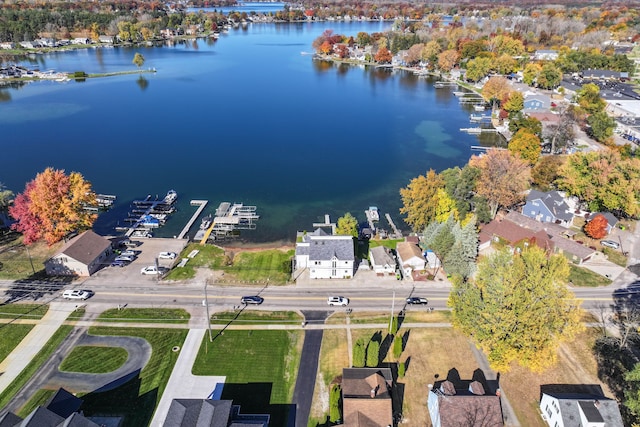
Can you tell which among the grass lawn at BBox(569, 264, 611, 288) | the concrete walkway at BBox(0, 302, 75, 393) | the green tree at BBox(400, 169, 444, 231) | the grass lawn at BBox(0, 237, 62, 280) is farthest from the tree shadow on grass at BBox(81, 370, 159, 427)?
the grass lawn at BBox(569, 264, 611, 288)

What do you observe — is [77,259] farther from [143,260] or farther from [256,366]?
[256,366]

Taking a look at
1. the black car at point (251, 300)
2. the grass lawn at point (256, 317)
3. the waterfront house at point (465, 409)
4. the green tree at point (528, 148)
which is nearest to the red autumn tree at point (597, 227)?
the green tree at point (528, 148)

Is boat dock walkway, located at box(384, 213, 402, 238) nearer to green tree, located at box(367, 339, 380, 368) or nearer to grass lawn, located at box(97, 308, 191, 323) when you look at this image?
green tree, located at box(367, 339, 380, 368)

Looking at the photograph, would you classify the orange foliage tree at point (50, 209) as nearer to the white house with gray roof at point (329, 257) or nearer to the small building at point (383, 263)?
the white house with gray roof at point (329, 257)

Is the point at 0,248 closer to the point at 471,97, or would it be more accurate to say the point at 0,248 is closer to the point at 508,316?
the point at 508,316

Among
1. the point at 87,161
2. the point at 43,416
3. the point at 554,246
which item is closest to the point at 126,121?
the point at 87,161

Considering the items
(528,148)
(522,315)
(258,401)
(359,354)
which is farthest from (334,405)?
(528,148)
